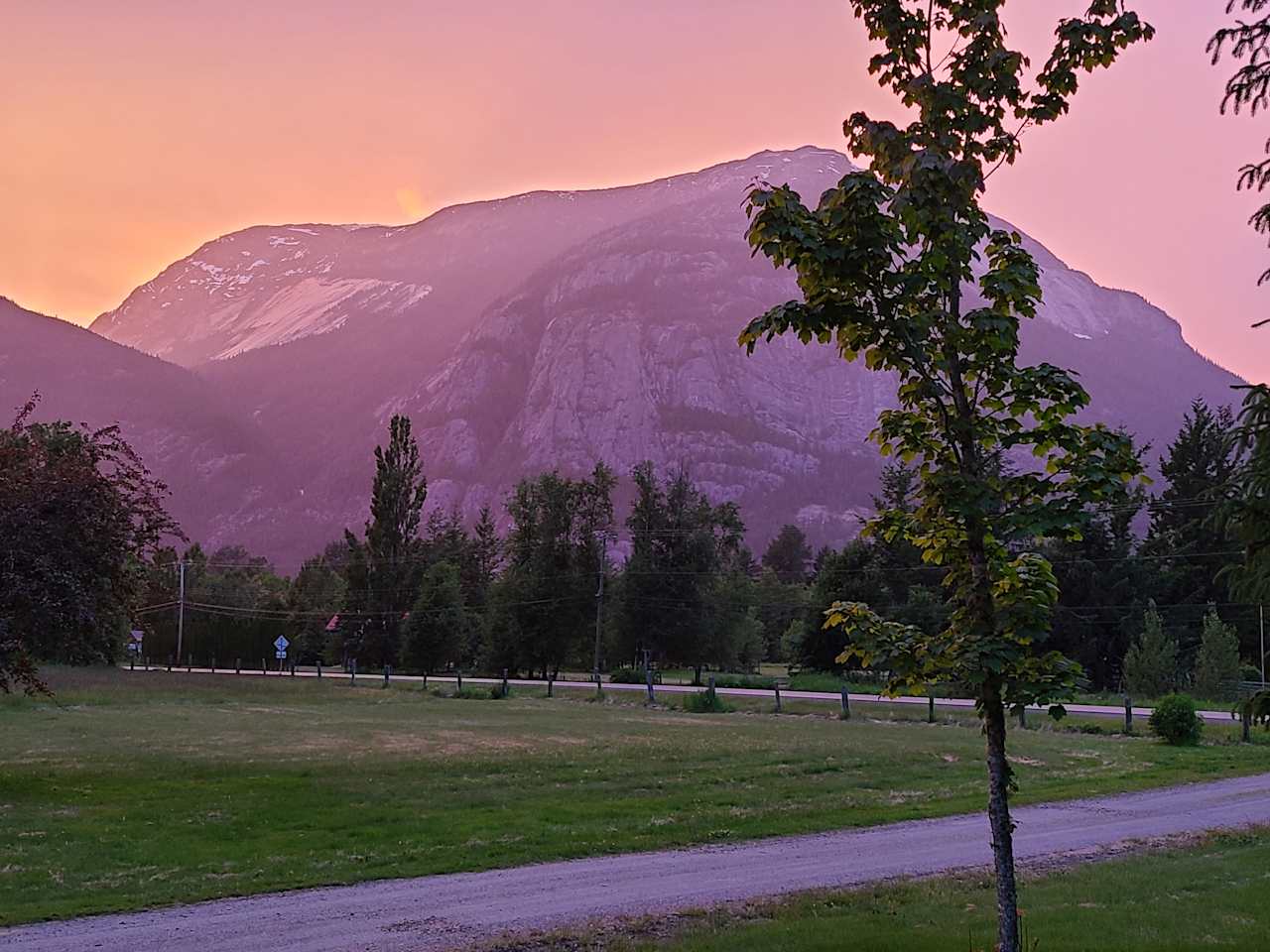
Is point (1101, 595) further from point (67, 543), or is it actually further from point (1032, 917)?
point (1032, 917)

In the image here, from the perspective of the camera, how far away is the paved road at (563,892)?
10.1 m

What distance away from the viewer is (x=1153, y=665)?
5119 cm

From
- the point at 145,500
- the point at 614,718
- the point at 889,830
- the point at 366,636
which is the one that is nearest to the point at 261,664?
the point at 366,636

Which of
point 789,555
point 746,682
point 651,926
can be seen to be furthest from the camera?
point 789,555

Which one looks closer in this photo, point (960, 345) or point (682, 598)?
point (960, 345)

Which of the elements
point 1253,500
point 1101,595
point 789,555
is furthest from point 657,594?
point 1253,500

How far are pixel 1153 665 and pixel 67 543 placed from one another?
155ft

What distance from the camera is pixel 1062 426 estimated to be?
7098 millimetres

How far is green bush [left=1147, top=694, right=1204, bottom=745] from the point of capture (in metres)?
32.1

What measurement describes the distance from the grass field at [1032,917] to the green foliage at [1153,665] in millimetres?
41694

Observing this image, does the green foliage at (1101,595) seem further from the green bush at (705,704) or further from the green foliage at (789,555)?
the green foliage at (789,555)

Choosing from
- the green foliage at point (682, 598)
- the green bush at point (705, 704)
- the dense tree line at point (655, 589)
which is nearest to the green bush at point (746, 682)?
the dense tree line at point (655, 589)

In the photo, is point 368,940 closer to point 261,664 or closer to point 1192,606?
point 1192,606

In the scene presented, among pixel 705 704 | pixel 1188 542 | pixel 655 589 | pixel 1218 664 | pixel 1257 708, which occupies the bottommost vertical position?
pixel 705 704
